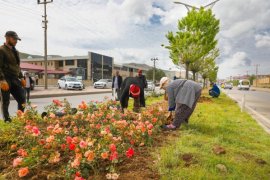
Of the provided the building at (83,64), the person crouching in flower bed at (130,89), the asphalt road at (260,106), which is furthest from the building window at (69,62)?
the person crouching in flower bed at (130,89)

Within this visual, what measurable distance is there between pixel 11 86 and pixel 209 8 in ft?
48.4

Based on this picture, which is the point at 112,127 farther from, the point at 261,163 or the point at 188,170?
the point at 261,163

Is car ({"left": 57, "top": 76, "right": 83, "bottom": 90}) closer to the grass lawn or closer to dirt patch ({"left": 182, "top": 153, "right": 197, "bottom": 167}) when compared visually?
the grass lawn

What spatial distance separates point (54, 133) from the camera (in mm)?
3277

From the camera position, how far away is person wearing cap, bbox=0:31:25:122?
492 cm

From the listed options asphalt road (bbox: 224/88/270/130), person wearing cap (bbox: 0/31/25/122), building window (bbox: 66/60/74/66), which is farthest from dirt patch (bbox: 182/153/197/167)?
building window (bbox: 66/60/74/66)

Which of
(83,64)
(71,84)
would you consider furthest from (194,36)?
(83,64)

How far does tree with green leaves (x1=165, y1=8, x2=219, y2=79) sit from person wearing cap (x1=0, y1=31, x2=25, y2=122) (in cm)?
1155

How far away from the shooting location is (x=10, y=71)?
5027mm

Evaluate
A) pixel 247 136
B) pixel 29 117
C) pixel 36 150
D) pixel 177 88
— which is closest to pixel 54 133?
pixel 36 150

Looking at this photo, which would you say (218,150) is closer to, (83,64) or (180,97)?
(180,97)

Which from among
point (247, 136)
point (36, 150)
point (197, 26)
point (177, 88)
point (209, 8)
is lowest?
point (247, 136)

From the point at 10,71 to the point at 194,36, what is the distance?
12.2m

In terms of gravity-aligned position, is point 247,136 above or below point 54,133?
below
